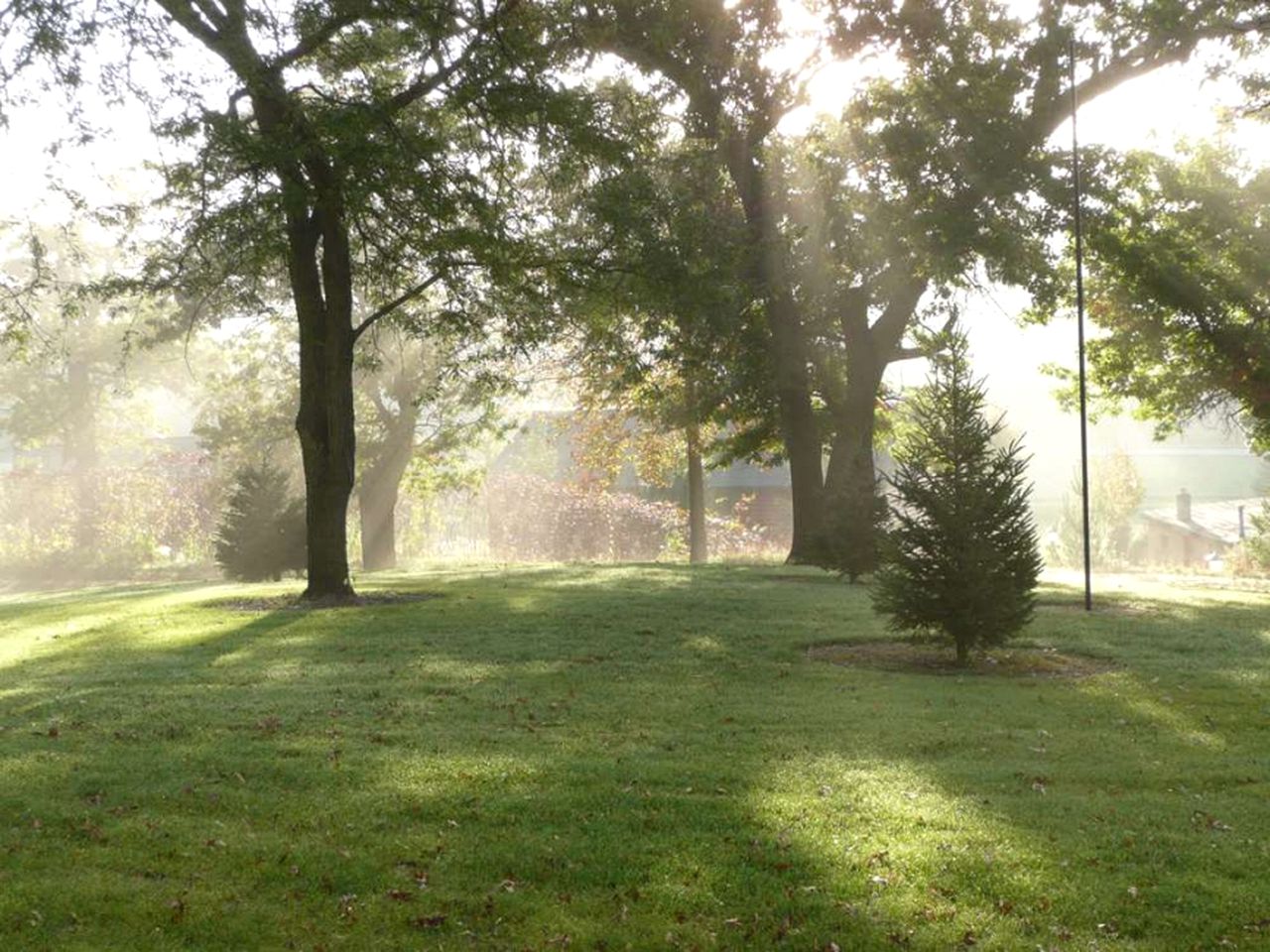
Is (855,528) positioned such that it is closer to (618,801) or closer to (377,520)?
(618,801)

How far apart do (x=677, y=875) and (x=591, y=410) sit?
2981cm

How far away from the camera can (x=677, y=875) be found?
6246mm

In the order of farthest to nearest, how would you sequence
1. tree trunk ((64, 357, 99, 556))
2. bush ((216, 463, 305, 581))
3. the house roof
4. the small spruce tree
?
1. the house roof
2. tree trunk ((64, 357, 99, 556))
3. bush ((216, 463, 305, 581))
4. the small spruce tree

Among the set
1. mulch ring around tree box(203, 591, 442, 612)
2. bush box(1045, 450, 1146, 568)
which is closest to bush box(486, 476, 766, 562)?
bush box(1045, 450, 1146, 568)

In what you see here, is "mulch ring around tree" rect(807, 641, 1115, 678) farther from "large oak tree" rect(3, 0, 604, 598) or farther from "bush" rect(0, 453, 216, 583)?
"bush" rect(0, 453, 216, 583)

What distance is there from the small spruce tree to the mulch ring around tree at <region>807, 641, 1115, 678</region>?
382mm

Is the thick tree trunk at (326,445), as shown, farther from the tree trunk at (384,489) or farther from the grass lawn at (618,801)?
the tree trunk at (384,489)

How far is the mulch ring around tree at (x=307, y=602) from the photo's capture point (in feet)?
57.9

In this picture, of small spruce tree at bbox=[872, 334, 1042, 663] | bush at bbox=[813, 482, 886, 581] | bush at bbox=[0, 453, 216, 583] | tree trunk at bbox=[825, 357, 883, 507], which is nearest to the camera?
small spruce tree at bbox=[872, 334, 1042, 663]

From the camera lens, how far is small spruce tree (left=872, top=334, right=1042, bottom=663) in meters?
12.6

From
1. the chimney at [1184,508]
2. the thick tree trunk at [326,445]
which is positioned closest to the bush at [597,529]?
the thick tree trunk at [326,445]

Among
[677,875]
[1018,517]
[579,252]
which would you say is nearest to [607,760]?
[677,875]

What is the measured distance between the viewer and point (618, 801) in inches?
290

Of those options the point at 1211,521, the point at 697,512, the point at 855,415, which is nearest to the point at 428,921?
the point at 855,415
